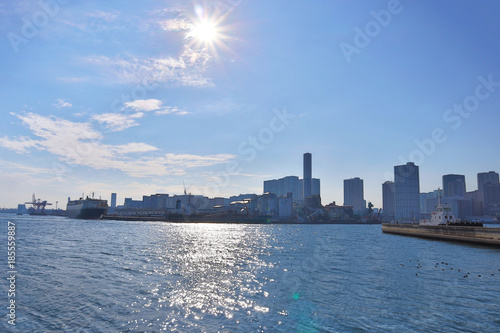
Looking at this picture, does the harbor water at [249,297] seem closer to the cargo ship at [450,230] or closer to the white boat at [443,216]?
the cargo ship at [450,230]

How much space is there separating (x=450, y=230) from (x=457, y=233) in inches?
153

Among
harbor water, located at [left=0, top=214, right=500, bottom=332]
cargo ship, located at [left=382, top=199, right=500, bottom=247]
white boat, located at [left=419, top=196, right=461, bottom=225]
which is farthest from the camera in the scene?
white boat, located at [left=419, top=196, right=461, bottom=225]

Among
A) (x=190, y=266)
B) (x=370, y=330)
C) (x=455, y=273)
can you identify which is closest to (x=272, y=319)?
(x=370, y=330)

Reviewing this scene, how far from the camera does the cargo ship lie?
6400 centimetres

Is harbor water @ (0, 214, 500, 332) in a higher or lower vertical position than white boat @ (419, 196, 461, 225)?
lower

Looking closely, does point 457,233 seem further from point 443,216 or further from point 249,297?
point 249,297

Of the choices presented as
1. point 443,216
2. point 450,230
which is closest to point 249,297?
point 450,230

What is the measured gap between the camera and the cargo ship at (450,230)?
6400cm

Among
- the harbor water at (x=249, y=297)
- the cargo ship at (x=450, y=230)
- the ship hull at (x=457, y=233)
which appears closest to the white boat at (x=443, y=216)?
the cargo ship at (x=450, y=230)

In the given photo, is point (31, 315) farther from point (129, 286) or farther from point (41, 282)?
point (41, 282)

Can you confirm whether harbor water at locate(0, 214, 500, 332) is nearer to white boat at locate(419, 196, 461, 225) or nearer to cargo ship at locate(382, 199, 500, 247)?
cargo ship at locate(382, 199, 500, 247)

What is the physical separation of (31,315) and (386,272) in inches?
1355

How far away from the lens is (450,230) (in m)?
79.1

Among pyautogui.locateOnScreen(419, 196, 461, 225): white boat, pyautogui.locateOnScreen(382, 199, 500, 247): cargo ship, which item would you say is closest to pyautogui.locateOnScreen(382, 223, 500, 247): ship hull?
pyautogui.locateOnScreen(382, 199, 500, 247): cargo ship
